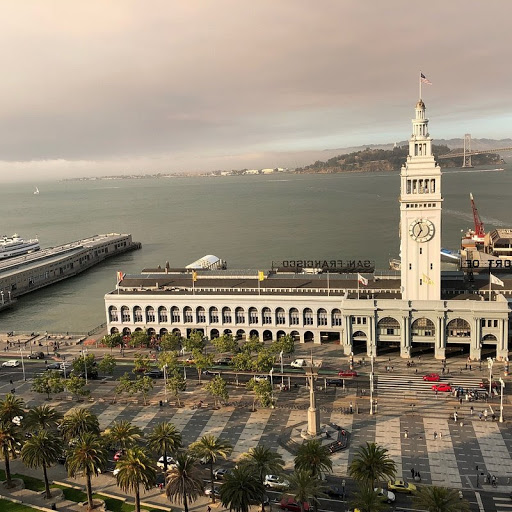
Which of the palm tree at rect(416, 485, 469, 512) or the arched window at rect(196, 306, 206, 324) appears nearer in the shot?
the palm tree at rect(416, 485, 469, 512)

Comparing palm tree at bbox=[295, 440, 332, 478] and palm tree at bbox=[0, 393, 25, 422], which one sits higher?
palm tree at bbox=[0, 393, 25, 422]

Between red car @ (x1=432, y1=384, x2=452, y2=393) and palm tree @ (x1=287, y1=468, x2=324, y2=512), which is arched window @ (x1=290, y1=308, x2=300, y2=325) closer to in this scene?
red car @ (x1=432, y1=384, x2=452, y2=393)

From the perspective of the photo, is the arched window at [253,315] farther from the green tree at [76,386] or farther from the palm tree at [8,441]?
the palm tree at [8,441]

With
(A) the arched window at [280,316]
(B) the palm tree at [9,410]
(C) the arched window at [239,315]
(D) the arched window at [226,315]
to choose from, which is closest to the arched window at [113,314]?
(D) the arched window at [226,315]

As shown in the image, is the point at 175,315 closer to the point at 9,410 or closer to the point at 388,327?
the point at 388,327

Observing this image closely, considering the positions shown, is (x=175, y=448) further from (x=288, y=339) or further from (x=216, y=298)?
(x=216, y=298)

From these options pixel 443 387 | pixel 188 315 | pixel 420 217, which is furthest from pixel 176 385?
pixel 420 217

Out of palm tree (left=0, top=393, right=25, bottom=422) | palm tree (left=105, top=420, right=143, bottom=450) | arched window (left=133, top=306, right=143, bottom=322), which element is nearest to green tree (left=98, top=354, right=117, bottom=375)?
palm tree (left=0, top=393, right=25, bottom=422)
